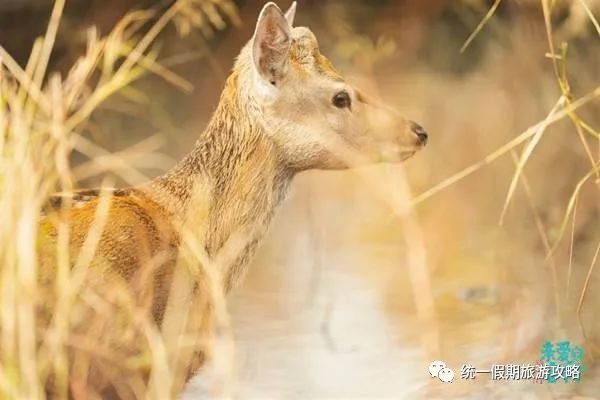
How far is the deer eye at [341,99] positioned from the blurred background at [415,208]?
0.63 feet

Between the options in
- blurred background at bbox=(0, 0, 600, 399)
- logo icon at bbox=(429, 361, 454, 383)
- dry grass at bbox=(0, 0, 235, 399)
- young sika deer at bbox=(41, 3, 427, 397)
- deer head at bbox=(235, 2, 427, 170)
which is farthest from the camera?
blurred background at bbox=(0, 0, 600, 399)

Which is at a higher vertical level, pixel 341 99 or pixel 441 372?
pixel 341 99

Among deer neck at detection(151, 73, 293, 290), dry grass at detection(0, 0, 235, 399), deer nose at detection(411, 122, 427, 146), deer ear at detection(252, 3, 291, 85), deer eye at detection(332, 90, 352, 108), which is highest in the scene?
deer ear at detection(252, 3, 291, 85)

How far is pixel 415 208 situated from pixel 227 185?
130 cm

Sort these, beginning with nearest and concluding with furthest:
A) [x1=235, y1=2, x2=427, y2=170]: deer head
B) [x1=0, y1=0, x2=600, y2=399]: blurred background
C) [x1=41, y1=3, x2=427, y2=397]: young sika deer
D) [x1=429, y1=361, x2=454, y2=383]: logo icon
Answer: [x1=41, y1=3, x2=427, y2=397]: young sika deer → [x1=235, y1=2, x2=427, y2=170]: deer head → [x1=429, y1=361, x2=454, y2=383]: logo icon → [x1=0, y1=0, x2=600, y2=399]: blurred background

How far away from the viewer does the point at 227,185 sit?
310cm

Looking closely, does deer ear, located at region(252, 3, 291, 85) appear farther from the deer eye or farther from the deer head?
the deer eye

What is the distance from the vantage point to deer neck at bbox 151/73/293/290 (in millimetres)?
3094

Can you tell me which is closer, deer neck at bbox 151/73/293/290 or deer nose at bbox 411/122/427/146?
deer neck at bbox 151/73/293/290

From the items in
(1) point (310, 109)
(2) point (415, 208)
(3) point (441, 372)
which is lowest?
(3) point (441, 372)

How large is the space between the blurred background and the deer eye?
0.19 metres

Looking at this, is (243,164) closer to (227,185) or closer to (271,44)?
(227,185)

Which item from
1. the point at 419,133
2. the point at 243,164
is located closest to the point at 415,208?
the point at 419,133

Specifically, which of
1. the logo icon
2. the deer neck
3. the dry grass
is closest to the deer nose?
the deer neck
